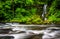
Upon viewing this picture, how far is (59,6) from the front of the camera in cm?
1366

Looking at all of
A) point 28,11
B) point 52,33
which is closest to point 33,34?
point 52,33

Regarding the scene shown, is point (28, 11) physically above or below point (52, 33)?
above

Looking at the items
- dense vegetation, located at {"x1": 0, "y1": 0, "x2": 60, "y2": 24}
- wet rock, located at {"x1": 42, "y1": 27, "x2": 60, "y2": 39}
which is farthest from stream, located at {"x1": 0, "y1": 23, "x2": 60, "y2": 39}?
dense vegetation, located at {"x1": 0, "y1": 0, "x2": 60, "y2": 24}

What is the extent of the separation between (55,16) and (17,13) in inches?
113

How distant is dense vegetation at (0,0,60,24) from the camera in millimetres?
12695

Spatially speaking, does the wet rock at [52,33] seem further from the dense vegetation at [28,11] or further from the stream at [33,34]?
the dense vegetation at [28,11]

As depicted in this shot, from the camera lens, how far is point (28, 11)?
1371cm

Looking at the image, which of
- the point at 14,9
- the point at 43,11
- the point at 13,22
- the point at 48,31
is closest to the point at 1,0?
the point at 14,9

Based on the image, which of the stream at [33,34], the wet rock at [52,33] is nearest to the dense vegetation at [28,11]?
the wet rock at [52,33]

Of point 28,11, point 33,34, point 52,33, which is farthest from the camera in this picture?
point 28,11

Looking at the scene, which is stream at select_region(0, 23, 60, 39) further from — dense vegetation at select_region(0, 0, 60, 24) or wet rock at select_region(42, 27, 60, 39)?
dense vegetation at select_region(0, 0, 60, 24)

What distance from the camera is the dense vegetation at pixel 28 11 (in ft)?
41.7

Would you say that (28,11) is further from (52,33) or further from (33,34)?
(33,34)

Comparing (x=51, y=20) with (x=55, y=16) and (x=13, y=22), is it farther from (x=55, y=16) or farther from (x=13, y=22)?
(x=13, y=22)
